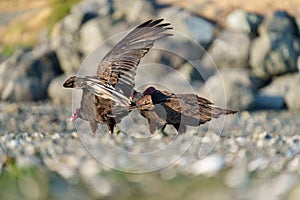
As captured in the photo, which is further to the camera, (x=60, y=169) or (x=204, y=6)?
(x=204, y=6)

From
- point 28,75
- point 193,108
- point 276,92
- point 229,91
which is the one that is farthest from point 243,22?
point 193,108

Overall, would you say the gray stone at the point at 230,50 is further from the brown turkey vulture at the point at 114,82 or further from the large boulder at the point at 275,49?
the brown turkey vulture at the point at 114,82

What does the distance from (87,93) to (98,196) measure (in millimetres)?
896

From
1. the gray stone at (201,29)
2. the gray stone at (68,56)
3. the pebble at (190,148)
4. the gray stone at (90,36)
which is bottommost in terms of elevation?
the gray stone at (68,56)

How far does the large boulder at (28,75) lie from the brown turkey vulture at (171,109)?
12504mm

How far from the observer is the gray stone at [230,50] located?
18000 millimetres

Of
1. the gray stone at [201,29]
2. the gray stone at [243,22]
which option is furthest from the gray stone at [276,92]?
the gray stone at [201,29]

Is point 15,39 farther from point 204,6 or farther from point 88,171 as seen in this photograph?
point 88,171

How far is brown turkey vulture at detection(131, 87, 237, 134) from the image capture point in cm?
646


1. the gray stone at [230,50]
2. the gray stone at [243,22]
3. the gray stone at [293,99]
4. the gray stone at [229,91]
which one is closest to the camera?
the gray stone at [229,91]

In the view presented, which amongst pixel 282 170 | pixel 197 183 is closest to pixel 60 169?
pixel 197 183

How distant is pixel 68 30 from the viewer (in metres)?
20.3

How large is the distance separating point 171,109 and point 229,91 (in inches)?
379

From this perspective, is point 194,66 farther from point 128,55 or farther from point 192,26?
point 128,55
